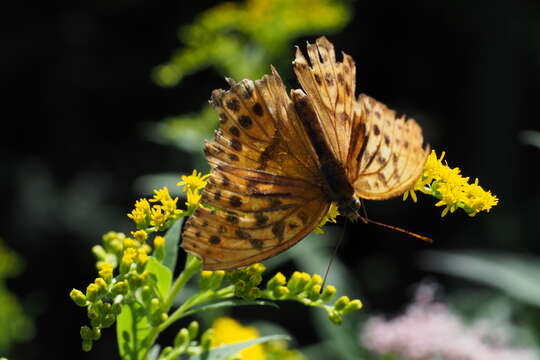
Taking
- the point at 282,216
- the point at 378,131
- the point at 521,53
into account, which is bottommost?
the point at 282,216

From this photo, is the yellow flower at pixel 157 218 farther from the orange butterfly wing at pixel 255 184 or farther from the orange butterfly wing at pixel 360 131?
the orange butterfly wing at pixel 360 131

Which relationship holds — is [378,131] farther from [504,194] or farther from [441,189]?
[504,194]

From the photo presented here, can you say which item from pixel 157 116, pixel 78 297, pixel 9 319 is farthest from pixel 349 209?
pixel 157 116

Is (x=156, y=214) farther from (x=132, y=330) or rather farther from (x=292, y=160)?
(x=292, y=160)

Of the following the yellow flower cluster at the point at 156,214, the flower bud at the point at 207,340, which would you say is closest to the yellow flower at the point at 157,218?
the yellow flower cluster at the point at 156,214

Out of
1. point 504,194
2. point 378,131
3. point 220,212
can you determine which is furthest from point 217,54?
point 504,194

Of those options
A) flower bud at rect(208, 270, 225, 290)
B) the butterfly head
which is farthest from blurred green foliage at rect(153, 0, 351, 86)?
flower bud at rect(208, 270, 225, 290)

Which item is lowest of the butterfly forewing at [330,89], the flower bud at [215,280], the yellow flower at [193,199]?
the flower bud at [215,280]
